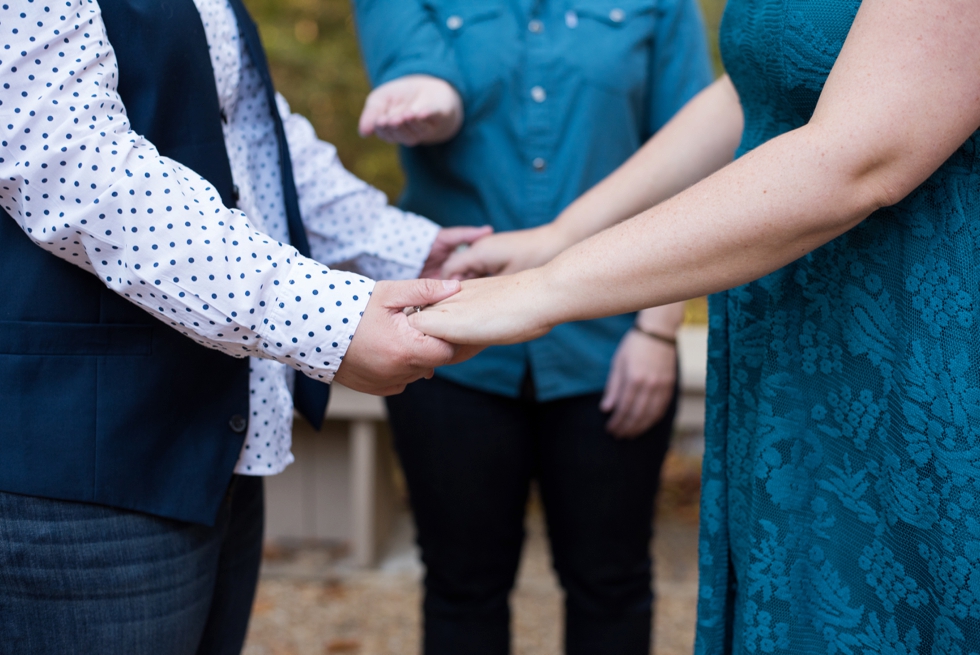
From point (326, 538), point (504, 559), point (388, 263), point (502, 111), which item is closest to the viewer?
point (388, 263)

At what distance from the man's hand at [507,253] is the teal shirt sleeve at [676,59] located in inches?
21.8

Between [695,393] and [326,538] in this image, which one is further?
[326,538]

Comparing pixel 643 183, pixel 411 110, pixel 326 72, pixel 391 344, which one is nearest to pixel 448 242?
pixel 411 110

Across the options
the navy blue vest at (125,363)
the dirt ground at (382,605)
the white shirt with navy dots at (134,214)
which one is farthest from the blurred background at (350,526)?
the white shirt with navy dots at (134,214)

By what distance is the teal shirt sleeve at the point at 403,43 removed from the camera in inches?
72.9

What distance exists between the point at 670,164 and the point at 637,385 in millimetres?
550

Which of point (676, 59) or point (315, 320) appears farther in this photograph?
point (676, 59)

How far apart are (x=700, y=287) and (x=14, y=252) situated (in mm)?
916

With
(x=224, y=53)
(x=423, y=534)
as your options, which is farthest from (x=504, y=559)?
(x=224, y=53)

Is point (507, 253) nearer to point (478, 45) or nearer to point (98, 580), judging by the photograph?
point (478, 45)

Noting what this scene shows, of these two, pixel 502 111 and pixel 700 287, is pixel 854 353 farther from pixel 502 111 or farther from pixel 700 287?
pixel 502 111

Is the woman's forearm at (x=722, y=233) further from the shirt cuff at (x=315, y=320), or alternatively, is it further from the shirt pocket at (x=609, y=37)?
the shirt pocket at (x=609, y=37)

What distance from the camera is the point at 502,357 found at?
1981 mm

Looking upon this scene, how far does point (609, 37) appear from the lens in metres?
1.93
